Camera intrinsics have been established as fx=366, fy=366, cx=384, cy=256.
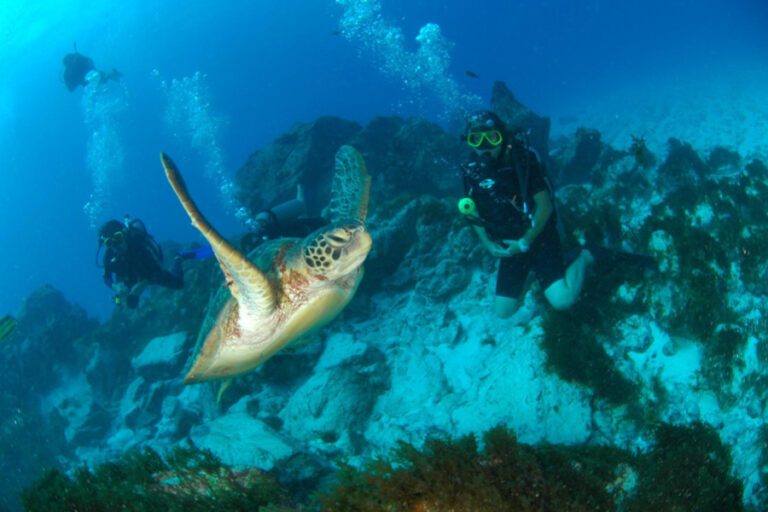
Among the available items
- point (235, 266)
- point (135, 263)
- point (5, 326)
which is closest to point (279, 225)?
point (235, 266)

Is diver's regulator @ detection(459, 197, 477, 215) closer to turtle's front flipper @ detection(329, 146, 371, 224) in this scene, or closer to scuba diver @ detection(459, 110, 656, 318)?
scuba diver @ detection(459, 110, 656, 318)

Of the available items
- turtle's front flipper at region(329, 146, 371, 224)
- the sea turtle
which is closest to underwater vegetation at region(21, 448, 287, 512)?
the sea turtle

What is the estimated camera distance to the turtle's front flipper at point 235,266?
2223 millimetres

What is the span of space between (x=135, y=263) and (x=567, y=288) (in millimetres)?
Answer: 7533

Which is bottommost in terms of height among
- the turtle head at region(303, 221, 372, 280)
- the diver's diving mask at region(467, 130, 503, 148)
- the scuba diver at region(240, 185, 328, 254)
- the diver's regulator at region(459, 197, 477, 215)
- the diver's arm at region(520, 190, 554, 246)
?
the turtle head at region(303, 221, 372, 280)

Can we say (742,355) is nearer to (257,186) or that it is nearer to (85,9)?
(257,186)

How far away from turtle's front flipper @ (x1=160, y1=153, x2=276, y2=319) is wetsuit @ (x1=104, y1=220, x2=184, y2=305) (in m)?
5.47

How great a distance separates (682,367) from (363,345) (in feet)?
10.2

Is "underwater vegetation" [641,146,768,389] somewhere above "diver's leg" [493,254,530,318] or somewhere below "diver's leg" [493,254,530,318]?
above

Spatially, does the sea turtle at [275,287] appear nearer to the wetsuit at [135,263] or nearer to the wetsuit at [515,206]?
the wetsuit at [515,206]

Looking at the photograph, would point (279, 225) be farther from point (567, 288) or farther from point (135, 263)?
point (567, 288)

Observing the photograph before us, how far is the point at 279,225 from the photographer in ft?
18.4

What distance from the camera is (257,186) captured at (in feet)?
38.3

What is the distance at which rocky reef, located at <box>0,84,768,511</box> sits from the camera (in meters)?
2.11
